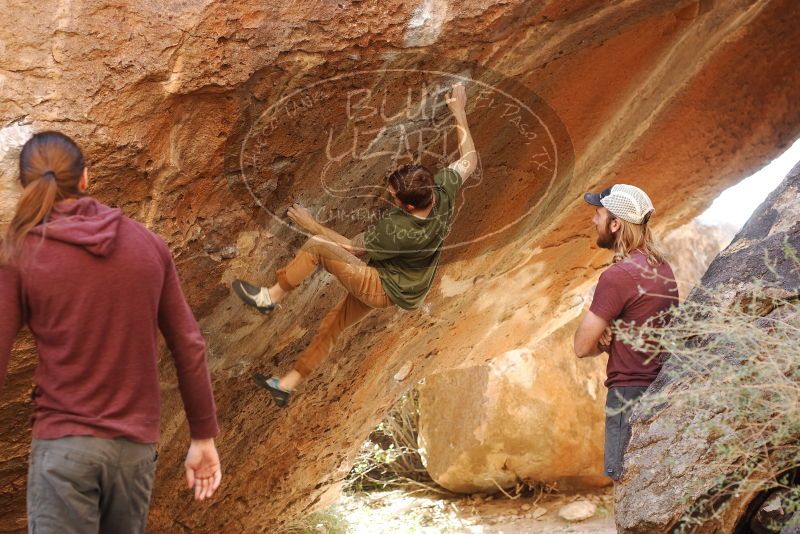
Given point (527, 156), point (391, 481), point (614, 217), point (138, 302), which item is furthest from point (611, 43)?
point (391, 481)

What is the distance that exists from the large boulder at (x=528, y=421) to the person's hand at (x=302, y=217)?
15.4 feet

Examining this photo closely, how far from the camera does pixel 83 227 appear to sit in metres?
2.55

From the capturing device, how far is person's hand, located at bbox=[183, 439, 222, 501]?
2787mm

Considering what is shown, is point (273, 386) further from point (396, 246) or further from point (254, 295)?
point (396, 246)

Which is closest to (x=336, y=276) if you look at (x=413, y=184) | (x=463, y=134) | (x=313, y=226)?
(x=313, y=226)

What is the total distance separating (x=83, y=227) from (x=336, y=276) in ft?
6.44

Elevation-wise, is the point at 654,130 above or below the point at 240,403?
above

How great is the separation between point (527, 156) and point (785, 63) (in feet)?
5.63

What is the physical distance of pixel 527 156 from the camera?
16.9 feet

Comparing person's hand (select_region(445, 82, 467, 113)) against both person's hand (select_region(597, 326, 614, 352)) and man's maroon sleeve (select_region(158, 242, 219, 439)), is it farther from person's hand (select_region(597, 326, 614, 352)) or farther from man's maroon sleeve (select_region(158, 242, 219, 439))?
man's maroon sleeve (select_region(158, 242, 219, 439))

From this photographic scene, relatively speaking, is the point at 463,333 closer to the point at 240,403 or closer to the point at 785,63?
the point at 240,403

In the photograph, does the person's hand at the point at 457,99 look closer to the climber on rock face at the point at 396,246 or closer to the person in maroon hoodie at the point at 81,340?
the climber on rock face at the point at 396,246

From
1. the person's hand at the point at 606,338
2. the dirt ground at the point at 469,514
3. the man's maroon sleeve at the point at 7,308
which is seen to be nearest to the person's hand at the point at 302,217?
the person's hand at the point at 606,338

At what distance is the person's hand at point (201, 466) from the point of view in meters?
2.79
